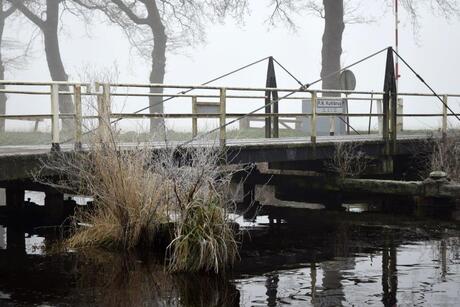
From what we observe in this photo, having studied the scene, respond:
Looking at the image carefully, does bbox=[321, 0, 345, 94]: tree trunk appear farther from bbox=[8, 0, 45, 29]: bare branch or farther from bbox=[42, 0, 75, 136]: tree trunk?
bbox=[8, 0, 45, 29]: bare branch

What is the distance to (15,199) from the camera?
14734mm

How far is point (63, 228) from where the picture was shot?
13.4 metres

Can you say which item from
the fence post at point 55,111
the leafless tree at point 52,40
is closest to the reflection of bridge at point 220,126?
the fence post at point 55,111

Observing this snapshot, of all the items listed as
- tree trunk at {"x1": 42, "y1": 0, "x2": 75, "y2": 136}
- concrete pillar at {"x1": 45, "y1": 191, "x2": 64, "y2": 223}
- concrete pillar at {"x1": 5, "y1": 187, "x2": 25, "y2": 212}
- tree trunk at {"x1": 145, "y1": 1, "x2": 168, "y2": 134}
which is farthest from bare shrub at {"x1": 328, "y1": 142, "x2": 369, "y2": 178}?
tree trunk at {"x1": 42, "y1": 0, "x2": 75, "y2": 136}

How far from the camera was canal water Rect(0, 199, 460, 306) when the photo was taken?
27.5 feet

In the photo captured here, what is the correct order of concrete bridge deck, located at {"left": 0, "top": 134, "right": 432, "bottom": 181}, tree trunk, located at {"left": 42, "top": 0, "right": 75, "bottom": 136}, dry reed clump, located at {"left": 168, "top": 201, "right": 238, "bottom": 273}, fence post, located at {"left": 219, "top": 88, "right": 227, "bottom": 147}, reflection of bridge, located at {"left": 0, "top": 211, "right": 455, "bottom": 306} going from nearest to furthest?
reflection of bridge, located at {"left": 0, "top": 211, "right": 455, "bottom": 306} < dry reed clump, located at {"left": 168, "top": 201, "right": 238, "bottom": 273} < concrete bridge deck, located at {"left": 0, "top": 134, "right": 432, "bottom": 181} < fence post, located at {"left": 219, "top": 88, "right": 227, "bottom": 147} < tree trunk, located at {"left": 42, "top": 0, "right": 75, "bottom": 136}

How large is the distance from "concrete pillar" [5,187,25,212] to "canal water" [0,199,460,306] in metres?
1.12

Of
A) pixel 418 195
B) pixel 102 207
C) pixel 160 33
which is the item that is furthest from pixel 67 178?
pixel 160 33

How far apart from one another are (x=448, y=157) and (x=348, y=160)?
2.35m

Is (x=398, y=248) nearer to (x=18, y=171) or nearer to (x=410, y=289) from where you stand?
(x=410, y=289)

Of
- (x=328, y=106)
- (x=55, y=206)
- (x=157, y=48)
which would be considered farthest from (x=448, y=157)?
(x=157, y=48)

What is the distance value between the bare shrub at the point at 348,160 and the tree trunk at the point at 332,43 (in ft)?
29.9

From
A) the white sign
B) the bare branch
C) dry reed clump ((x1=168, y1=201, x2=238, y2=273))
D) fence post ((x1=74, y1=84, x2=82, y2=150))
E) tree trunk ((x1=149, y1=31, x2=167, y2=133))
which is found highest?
the bare branch

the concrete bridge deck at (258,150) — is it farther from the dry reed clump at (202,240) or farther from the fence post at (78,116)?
the dry reed clump at (202,240)
